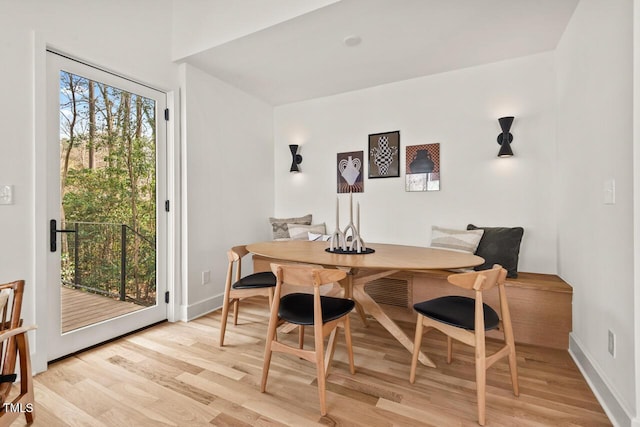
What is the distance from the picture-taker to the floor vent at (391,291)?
2949 mm

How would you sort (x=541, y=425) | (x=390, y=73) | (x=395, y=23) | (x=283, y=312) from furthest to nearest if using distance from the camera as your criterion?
1. (x=390, y=73)
2. (x=395, y=23)
3. (x=283, y=312)
4. (x=541, y=425)

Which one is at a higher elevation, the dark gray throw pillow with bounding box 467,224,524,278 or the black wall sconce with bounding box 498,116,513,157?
the black wall sconce with bounding box 498,116,513,157

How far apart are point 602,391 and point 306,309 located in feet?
5.64

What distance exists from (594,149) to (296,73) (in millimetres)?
2635

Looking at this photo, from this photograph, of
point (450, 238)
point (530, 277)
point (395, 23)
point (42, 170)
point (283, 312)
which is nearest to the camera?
point (283, 312)

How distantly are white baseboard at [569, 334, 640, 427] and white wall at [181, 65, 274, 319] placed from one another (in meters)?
3.12

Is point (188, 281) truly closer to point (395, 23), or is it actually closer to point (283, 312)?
point (283, 312)

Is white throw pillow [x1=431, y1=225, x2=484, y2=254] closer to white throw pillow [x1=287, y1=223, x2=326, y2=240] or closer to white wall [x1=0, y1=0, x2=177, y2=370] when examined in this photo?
white throw pillow [x1=287, y1=223, x2=326, y2=240]

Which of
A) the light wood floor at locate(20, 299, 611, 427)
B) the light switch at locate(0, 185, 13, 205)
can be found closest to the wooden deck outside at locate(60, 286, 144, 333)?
the light wood floor at locate(20, 299, 611, 427)

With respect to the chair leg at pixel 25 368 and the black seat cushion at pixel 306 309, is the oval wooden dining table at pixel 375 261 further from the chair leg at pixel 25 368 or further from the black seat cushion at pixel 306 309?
the chair leg at pixel 25 368

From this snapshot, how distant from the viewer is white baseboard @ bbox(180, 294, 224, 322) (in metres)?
2.96

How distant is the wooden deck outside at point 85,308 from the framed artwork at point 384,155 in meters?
2.85

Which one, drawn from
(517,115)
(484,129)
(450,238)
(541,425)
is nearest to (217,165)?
(450,238)

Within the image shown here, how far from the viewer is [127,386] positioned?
1.86 metres
